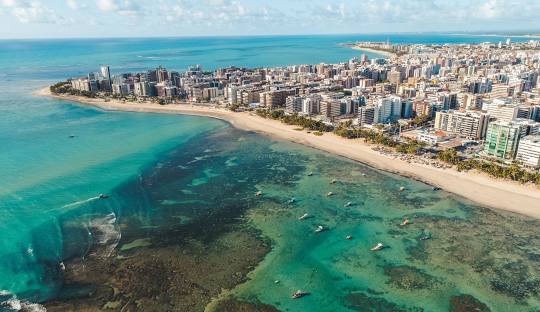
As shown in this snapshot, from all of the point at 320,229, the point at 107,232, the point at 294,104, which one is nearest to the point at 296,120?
the point at 294,104

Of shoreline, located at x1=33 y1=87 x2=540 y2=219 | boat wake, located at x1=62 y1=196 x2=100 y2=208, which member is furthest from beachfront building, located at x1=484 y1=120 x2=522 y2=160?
boat wake, located at x1=62 y1=196 x2=100 y2=208

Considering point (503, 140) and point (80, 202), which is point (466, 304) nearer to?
point (503, 140)

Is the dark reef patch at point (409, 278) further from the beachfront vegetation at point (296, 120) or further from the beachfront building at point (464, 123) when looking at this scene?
the beachfront vegetation at point (296, 120)

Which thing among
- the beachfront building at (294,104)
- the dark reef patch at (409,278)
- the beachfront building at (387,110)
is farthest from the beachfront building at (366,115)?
the dark reef patch at (409,278)

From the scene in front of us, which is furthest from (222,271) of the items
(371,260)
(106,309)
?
(371,260)

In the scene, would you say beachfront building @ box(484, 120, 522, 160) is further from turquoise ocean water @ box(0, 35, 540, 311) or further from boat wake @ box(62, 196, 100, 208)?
boat wake @ box(62, 196, 100, 208)
